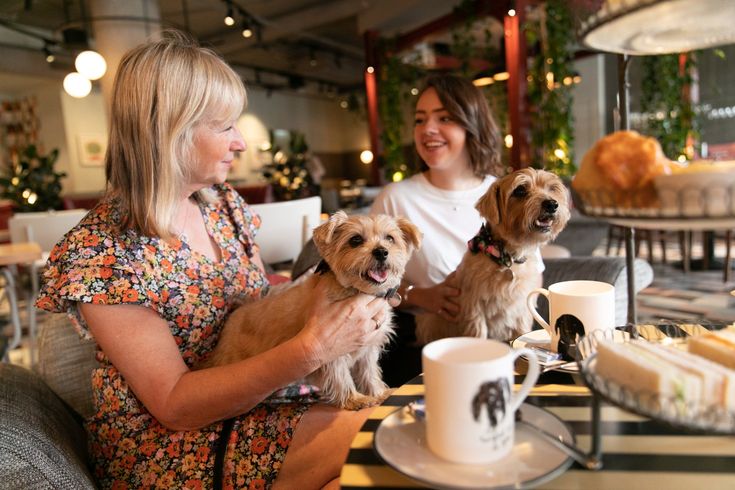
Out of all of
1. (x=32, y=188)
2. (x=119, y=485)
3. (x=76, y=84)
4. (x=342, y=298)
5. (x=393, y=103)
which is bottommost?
(x=119, y=485)

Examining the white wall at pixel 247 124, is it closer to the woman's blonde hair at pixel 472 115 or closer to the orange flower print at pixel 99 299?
the woman's blonde hair at pixel 472 115

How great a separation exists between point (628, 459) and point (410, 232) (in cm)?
106

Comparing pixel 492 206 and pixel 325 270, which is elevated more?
pixel 492 206

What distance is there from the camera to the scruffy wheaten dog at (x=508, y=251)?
1.72 meters

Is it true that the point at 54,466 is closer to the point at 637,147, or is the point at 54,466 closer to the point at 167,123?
the point at 167,123

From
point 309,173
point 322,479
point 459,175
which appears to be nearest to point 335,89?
point 309,173

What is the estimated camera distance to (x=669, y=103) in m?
6.17

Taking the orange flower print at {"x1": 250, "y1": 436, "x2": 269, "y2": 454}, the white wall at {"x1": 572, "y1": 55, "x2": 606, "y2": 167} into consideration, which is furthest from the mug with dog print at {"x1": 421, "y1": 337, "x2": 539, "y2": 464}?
the white wall at {"x1": 572, "y1": 55, "x2": 606, "y2": 167}

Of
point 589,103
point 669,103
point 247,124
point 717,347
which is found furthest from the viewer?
point 247,124

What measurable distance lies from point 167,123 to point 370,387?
38.9 inches

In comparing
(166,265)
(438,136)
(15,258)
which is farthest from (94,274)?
(15,258)

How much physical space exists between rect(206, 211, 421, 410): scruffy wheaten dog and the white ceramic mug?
1.60ft

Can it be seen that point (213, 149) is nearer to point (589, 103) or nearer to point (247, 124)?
point (589, 103)

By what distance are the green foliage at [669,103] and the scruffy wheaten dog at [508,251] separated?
17.2 ft
